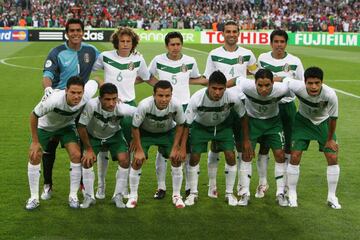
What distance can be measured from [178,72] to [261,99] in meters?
1.14

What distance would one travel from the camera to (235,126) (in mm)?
7496

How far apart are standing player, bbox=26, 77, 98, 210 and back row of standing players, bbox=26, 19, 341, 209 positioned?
2 centimetres

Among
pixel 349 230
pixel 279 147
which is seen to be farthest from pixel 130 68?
pixel 349 230

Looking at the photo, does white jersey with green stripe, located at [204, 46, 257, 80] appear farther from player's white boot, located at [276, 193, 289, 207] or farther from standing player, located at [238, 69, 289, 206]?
player's white boot, located at [276, 193, 289, 207]

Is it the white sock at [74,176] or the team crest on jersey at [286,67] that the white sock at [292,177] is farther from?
the white sock at [74,176]

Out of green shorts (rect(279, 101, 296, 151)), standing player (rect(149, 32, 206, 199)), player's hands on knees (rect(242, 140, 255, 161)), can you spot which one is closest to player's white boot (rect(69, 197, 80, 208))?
standing player (rect(149, 32, 206, 199))

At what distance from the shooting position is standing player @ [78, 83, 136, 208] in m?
6.91

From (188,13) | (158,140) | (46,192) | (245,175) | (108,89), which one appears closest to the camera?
(108,89)

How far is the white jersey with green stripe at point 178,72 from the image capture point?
7.78m

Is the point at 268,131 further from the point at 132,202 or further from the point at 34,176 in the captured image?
the point at 34,176

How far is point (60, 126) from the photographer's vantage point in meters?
7.15

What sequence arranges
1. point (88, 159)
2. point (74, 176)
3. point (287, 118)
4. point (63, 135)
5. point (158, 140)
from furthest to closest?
point (287, 118) → point (158, 140) → point (63, 135) → point (74, 176) → point (88, 159)

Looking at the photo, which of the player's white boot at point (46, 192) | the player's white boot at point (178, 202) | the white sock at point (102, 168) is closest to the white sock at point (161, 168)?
the player's white boot at point (178, 202)

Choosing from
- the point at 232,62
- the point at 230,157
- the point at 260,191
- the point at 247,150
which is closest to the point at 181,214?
the point at 230,157
